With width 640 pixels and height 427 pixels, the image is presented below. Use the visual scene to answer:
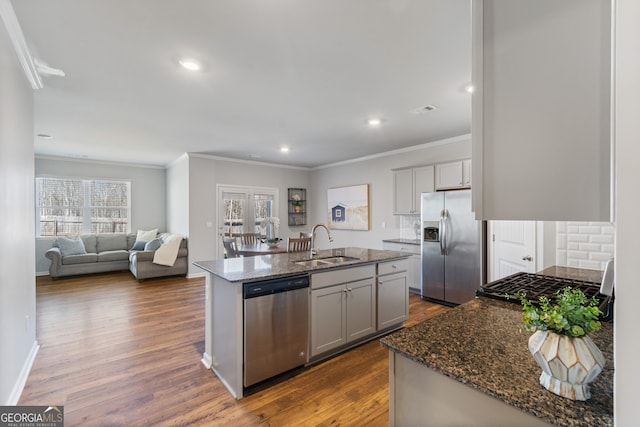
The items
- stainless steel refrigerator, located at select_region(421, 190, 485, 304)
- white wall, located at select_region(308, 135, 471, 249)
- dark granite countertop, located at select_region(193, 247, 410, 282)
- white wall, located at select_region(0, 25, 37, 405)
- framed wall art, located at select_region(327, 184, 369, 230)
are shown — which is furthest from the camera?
framed wall art, located at select_region(327, 184, 369, 230)

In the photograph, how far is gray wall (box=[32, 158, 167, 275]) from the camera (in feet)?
20.9

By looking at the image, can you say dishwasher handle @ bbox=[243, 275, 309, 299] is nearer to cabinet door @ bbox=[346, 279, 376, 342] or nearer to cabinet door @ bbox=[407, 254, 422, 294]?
cabinet door @ bbox=[346, 279, 376, 342]

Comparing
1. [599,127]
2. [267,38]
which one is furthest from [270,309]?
[599,127]

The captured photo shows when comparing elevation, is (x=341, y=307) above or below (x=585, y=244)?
below

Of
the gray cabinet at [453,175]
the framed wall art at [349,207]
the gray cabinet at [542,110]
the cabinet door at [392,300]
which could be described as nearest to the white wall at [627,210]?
the gray cabinet at [542,110]

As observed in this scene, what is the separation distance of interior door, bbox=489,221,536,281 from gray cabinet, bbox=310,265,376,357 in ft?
5.53

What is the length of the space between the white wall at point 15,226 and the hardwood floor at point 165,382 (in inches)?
11.5

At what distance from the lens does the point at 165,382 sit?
2.39m

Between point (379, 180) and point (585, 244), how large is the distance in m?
3.81

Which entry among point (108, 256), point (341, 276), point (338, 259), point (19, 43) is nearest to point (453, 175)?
point (338, 259)

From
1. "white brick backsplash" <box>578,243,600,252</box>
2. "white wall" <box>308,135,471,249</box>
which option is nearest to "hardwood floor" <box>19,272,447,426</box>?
"white brick backsplash" <box>578,243,600,252</box>

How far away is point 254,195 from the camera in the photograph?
6973mm

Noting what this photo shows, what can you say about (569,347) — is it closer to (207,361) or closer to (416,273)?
(207,361)

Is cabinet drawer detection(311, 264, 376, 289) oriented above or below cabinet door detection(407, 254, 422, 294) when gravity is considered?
above
